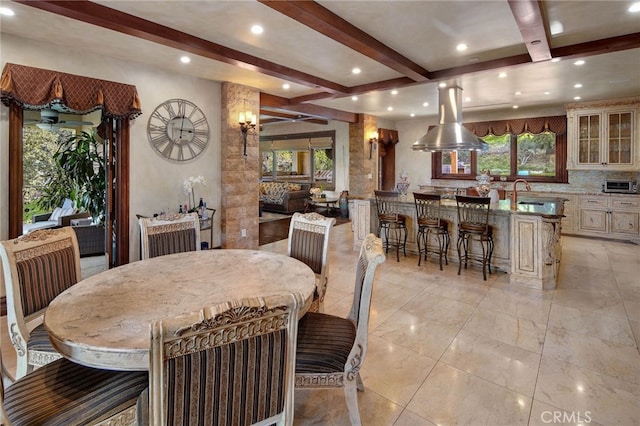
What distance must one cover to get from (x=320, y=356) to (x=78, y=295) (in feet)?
4.10

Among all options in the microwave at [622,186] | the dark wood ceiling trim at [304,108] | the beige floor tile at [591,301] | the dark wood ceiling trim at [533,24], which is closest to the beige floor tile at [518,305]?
the beige floor tile at [591,301]

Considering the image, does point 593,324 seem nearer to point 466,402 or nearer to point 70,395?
point 466,402

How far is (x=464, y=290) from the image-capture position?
3924mm

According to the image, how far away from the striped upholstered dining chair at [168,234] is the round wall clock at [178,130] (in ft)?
6.73

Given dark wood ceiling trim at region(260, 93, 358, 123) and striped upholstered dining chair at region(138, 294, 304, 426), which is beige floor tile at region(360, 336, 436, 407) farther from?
dark wood ceiling trim at region(260, 93, 358, 123)

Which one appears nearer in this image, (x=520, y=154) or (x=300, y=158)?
(x=520, y=154)

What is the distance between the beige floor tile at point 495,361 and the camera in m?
2.26

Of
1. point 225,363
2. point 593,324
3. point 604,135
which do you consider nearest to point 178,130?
point 225,363

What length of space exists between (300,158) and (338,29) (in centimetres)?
862

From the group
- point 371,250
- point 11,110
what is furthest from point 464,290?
point 11,110

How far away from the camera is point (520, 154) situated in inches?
310

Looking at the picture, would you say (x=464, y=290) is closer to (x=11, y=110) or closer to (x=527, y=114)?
(x=11, y=110)

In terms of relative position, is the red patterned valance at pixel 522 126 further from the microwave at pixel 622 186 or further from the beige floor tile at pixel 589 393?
the beige floor tile at pixel 589 393

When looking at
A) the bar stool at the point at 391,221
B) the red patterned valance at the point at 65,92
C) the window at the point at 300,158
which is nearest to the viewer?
the red patterned valance at the point at 65,92
